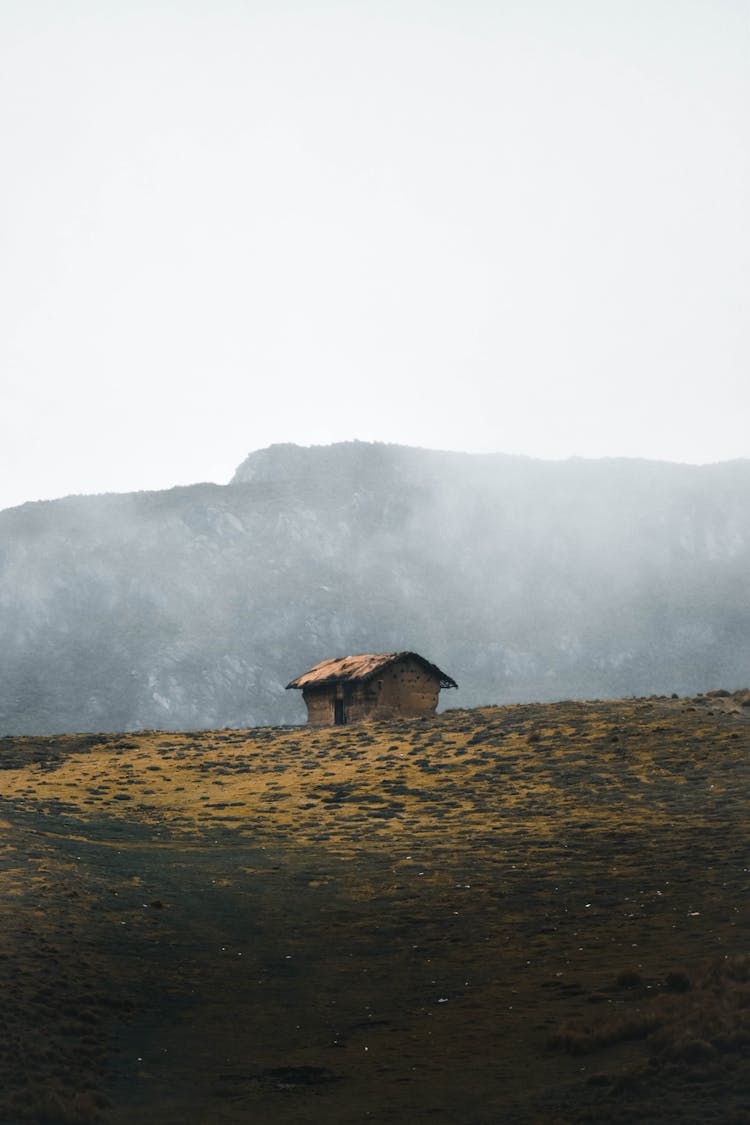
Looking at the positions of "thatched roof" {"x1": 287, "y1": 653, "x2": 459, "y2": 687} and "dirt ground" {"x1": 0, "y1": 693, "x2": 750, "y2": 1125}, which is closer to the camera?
"dirt ground" {"x1": 0, "y1": 693, "x2": 750, "y2": 1125}

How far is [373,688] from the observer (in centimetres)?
6450

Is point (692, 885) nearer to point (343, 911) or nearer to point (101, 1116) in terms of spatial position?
point (343, 911)

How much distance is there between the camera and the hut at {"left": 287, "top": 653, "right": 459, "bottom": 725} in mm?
→ 64500

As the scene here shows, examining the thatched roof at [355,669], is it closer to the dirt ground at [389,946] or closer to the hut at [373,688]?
the hut at [373,688]

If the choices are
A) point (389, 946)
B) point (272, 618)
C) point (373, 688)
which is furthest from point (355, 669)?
point (272, 618)

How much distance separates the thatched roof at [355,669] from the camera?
64.4m

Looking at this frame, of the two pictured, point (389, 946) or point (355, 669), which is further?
point (355, 669)

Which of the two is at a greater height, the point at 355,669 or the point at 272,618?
the point at 272,618

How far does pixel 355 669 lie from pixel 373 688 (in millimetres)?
1935

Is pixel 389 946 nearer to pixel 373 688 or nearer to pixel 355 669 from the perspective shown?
pixel 373 688

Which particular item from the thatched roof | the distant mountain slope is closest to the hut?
the thatched roof

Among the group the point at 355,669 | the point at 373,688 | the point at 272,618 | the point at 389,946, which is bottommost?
the point at 389,946

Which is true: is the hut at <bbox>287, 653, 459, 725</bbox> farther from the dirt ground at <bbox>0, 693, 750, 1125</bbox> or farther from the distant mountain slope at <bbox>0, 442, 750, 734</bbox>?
the distant mountain slope at <bbox>0, 442, 750, 734</bbox>

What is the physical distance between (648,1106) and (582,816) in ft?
77.1
